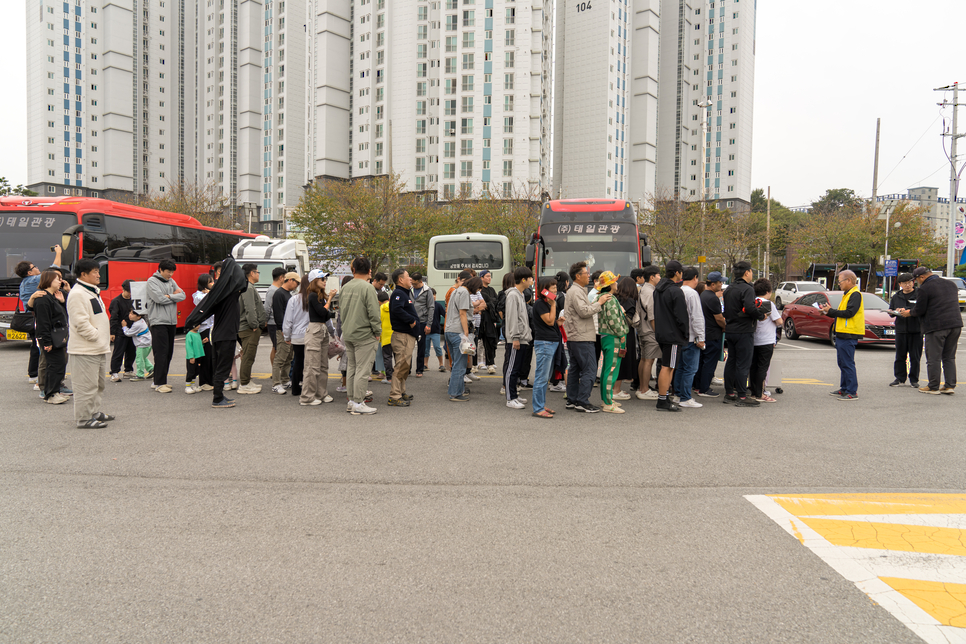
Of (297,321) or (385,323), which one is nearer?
(297,321)

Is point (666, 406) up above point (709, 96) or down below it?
below

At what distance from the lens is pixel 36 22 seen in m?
Answer: 90.6

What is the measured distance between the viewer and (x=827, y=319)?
54.5 feet

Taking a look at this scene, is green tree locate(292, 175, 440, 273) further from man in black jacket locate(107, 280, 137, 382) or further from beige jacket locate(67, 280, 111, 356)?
beige jacket locate(67, 280, 111, 356)

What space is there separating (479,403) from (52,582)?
5730mm

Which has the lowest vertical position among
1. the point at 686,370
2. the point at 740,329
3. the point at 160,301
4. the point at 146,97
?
the point at 686,370

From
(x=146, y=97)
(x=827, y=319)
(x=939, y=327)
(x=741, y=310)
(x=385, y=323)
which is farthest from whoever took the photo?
(x=146, y=97)

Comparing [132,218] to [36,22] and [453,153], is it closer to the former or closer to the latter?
[453,153]

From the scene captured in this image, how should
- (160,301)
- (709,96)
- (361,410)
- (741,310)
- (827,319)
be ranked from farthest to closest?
(709,96)
(827,319)
(160,301)
(741,310)
(361,410)

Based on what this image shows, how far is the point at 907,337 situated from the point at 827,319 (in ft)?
22.9

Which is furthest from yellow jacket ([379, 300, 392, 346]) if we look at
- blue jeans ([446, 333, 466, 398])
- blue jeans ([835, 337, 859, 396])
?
blue jeans ([835, 337, 859, 396])

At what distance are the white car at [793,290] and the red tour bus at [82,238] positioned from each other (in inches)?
1016

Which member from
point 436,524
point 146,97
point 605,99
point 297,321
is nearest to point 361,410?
point 297,321

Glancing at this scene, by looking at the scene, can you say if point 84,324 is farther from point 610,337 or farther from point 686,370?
point 686,370
